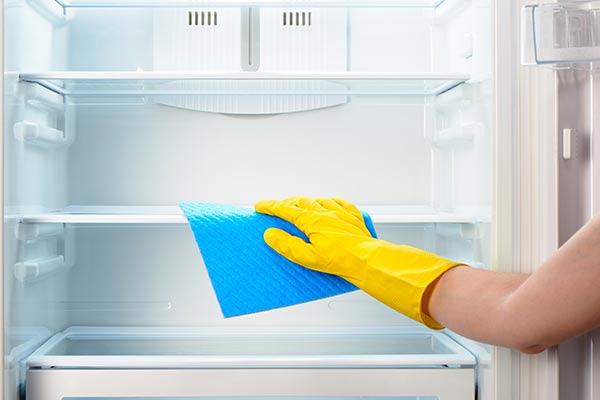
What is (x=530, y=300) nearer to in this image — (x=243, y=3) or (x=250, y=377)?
(x=250, y=377)

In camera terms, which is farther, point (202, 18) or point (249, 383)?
A: point (202, 18)

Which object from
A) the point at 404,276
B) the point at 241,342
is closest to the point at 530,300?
the point at 404,276

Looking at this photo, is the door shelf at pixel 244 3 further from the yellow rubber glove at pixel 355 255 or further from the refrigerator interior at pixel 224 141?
the yellow rubber glove at pixel 355 255

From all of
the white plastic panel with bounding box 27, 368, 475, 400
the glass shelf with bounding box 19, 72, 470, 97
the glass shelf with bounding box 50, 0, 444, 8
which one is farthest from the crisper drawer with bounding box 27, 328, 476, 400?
the glass shelf with bounding box 50, 0, 444, 8

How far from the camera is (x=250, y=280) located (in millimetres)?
1318

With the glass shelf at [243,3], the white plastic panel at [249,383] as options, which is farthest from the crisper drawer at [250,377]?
the glass shelf at [243,3]

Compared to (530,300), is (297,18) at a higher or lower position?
higher

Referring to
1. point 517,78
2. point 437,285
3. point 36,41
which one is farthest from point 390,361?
point 36,41

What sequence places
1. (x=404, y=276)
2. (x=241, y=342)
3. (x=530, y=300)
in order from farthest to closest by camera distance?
(x=241, y=342), (x=404, y=276), (x=530, y=300)

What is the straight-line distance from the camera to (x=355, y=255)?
4.17 feet

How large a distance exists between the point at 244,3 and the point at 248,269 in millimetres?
602

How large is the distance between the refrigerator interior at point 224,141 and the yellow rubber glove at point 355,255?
395 mm

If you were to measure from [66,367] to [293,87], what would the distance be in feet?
2.63

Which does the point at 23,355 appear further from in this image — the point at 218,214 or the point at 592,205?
the point at 592,205
